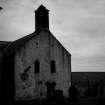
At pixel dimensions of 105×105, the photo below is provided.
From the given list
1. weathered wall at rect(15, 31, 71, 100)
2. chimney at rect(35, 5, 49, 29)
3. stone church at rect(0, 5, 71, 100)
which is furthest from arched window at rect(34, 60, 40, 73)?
chimney at rect(35, 5, 49, 29)

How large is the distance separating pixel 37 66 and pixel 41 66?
0.54 metres

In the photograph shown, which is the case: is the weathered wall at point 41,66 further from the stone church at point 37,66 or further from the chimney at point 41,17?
the chimney at point 41,17

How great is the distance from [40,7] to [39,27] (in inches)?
110

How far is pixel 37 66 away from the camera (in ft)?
98.7

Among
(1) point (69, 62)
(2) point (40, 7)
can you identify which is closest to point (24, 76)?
(1) point (69, 62)

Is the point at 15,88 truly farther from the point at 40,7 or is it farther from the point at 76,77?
the point at 76,77

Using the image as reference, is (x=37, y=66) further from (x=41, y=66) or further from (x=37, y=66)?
(x=41, y=66)

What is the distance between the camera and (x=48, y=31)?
31328mm

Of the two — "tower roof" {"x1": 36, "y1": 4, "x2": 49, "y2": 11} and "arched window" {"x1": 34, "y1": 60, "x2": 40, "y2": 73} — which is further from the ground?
"tower roof" {"x1": 36, "y1": 4, "x2": 49, "y2": 11}

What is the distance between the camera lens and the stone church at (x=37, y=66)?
2817 cm

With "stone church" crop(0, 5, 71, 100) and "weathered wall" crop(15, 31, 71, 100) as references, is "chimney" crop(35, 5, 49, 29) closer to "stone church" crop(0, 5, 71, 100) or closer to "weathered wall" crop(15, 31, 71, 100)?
"stone church" crop(0, 5, 71, 100)

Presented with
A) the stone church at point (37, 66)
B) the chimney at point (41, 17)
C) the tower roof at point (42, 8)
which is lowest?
the stone church at point (37, 66)

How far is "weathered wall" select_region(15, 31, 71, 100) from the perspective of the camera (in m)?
28.2

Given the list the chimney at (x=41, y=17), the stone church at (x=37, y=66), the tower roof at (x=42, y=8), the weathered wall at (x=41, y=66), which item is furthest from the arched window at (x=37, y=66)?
the tower roof at (x=42, y=8)
